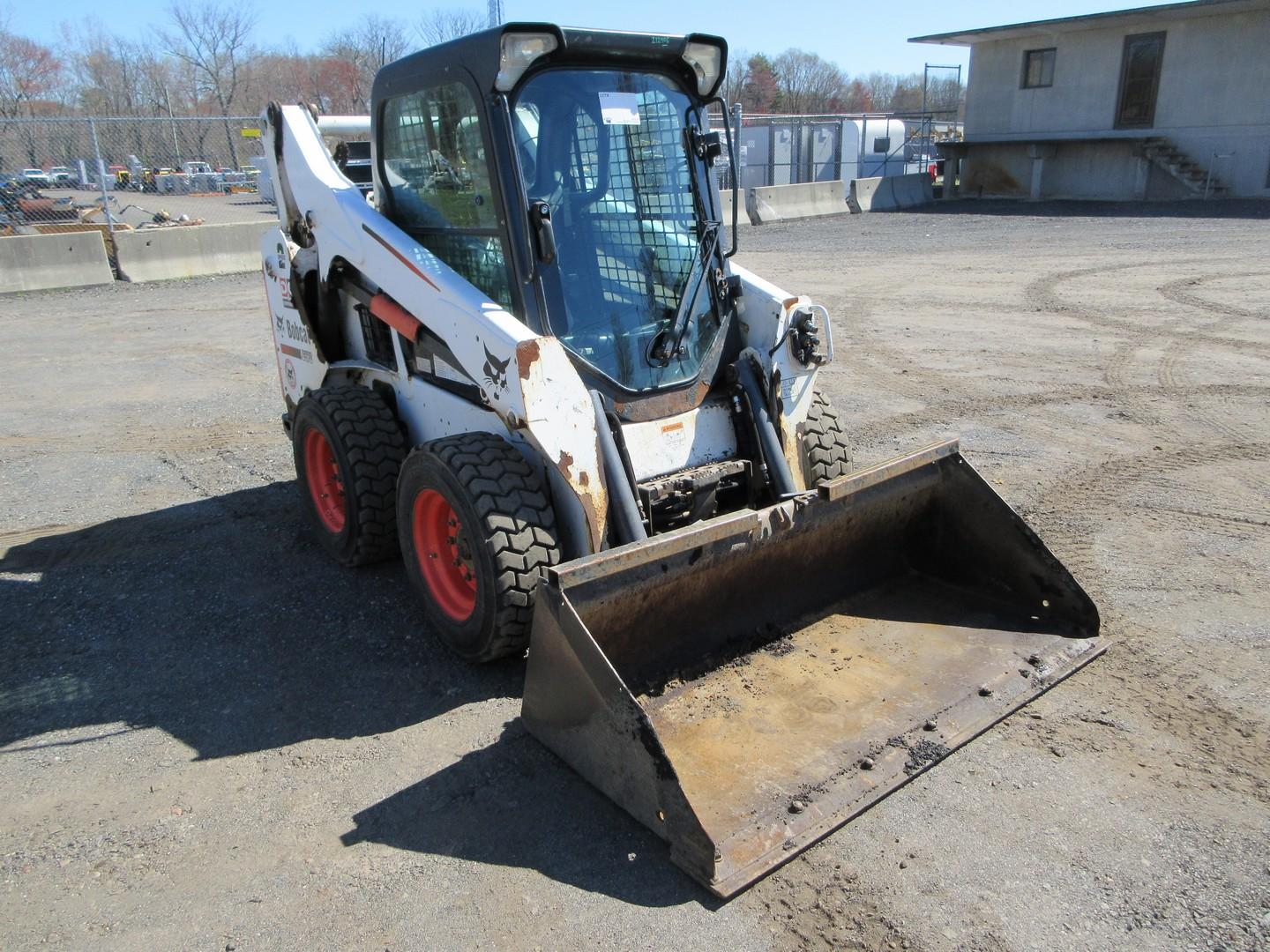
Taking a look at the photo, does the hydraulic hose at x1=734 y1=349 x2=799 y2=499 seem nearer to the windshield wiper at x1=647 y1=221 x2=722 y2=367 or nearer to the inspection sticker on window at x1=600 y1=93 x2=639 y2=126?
the windshield wiper at x1=647 y1=221 x2=722 y2=367

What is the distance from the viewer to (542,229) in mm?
3883

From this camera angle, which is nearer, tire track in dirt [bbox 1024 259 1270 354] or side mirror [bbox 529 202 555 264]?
side mirror [bbox 529 202 555 264]

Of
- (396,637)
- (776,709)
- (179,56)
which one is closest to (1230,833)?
(776,709)

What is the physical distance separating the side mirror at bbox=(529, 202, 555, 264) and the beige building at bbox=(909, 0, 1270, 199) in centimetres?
2438

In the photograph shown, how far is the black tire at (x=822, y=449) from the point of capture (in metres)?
4.59

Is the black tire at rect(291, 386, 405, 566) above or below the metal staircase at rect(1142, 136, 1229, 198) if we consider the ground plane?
below

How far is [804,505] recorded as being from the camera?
386 centimetres

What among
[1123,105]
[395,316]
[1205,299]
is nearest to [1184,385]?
[1205,299]

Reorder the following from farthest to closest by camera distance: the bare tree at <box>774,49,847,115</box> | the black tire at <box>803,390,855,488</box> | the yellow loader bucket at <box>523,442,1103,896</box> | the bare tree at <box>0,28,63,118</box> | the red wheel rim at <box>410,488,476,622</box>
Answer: the bare tree at <box>774,49,847,115</box>, the bare tree at <box>0,28,63,118</box>, the black tire at <box>803,390,855,488</box>, the red wheel rim at <box>410,488,476,622</box>, the yellow loader bucket at <box>523,442,1103,896</box>

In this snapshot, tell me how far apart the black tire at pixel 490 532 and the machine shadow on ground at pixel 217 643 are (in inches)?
9.2

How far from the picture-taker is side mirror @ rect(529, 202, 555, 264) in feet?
12.7

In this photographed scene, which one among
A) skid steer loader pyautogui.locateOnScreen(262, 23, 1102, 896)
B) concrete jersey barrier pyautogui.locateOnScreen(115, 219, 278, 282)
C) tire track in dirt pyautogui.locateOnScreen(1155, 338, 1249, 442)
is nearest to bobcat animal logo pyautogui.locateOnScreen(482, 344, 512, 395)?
skid steer loader pyautogui.locateOnScreen(262, 23, 1102, 896)

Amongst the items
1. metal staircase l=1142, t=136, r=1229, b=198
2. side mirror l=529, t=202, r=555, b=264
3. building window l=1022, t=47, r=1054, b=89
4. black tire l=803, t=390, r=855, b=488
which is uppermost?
building window l=1022, t=47, r=1054, b=89

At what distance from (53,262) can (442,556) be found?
44.1 ft
